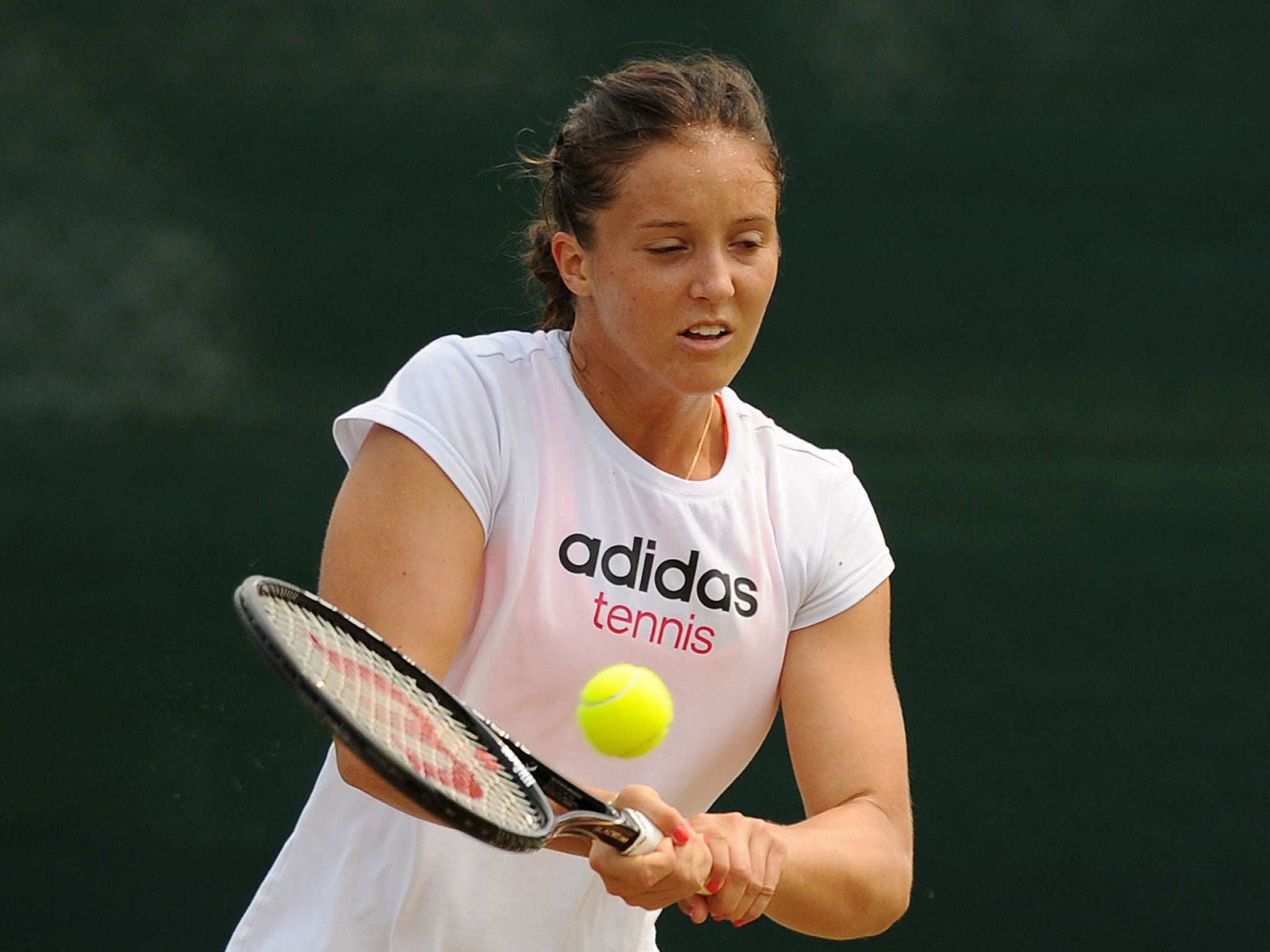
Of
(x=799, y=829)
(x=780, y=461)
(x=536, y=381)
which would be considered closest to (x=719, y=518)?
(x=780, y=461)

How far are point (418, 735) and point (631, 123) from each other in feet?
2.47

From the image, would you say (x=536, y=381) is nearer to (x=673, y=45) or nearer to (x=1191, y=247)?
(x=673, y=45)

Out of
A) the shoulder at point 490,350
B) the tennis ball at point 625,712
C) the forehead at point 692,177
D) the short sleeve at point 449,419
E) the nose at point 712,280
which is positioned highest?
the forehead at point 692,177

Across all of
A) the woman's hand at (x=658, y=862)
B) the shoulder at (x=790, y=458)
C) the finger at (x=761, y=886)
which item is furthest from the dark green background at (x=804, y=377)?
the woman's hand at (x=658, y=862)

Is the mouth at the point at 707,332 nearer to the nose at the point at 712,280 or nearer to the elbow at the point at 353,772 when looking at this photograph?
the nose at the point at 712,280

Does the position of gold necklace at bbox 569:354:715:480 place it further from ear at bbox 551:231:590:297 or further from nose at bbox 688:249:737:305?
nose at bbox 688:249:737:305

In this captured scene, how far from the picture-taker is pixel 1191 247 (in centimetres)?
316

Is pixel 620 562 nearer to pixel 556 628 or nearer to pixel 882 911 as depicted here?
pixel 556 628

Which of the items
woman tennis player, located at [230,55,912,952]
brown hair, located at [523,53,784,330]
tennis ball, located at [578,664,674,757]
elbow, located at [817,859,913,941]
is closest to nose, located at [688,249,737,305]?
woman tennis player, located at [230,55,912,952]

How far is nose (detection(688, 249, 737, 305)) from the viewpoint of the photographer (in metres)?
1.85

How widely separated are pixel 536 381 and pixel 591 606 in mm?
257

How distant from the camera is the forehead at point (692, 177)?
1867mm

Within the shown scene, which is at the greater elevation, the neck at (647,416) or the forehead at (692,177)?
the forehead at (692,177)

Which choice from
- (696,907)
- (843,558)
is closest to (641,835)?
(696,907)
